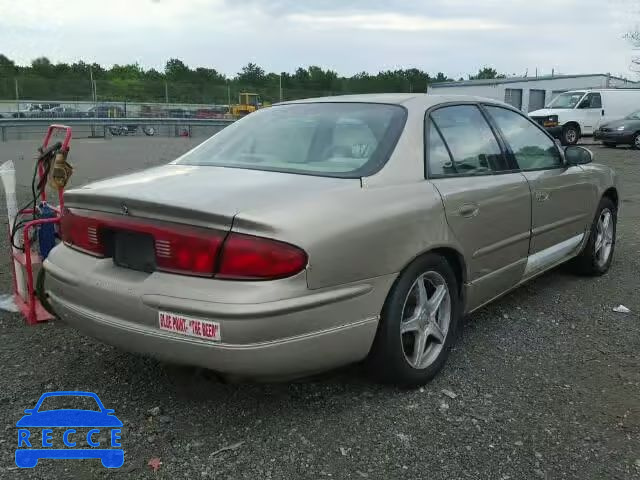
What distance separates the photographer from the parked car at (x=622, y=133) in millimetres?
19516

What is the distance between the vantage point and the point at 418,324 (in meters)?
3.08

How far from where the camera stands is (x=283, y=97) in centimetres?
3825

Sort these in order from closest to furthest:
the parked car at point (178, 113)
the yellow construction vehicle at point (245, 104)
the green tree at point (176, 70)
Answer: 1. the parked car at point (178, 113)
2. the yellow construction vehicle at point (245, 104)
3. the green tree at point (176, 70)

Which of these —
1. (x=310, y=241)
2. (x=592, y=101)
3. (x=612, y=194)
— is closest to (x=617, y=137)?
(x=592, y=101)

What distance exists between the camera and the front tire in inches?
111

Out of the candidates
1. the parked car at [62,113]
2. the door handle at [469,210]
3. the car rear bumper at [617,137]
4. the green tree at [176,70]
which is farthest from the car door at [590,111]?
the green tree at [176,70]

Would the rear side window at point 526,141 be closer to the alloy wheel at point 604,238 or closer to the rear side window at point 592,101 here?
the alloy wheel at point 604,238

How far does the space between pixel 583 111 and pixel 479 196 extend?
20.6 meters

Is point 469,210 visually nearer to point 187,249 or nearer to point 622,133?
point 187,249

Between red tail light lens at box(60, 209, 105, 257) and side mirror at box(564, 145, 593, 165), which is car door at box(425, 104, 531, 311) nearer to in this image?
side mirror at box(564, 145, 593, 165)

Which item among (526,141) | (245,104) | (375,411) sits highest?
(245,104)

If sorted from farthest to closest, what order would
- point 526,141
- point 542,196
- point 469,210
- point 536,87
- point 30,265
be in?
point 536,87 < point 526,141 < point 542,196 < point 30,265 < point 469,210

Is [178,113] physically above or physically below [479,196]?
above

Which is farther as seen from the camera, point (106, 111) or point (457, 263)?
point (106, 111)
